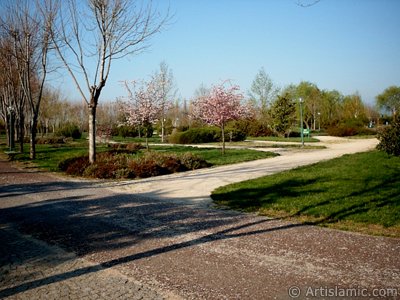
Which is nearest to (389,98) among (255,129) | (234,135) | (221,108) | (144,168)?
(255,129)

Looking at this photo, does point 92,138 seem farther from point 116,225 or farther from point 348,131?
point 348,131

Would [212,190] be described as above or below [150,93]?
below

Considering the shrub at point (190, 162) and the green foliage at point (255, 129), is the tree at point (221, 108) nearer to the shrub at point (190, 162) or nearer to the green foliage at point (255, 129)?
the shrub at point (190, 162)

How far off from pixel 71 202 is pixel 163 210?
114 inches

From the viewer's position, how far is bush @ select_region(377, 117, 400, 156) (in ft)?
49.3

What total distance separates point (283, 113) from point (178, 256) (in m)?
34.0

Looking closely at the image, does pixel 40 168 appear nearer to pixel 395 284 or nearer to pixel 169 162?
pixel 169 162

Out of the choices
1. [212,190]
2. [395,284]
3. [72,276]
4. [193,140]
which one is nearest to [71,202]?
[212,190]

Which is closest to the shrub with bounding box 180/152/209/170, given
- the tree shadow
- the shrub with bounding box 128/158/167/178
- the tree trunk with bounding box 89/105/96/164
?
the shrub with bounding box 128/158/167/178

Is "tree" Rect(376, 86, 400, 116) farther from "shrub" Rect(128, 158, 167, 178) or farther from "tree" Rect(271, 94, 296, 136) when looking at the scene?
"shrub" Rect(128, 158, 167, 178)

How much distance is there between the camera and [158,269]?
4.66 metres

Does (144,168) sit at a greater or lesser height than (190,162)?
lesser

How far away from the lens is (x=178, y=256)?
5113mm

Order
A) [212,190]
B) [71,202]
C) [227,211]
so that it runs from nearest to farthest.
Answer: [227,211] < [71,202] < [212,190]
